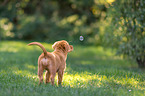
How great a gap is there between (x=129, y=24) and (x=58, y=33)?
1539 centimetres

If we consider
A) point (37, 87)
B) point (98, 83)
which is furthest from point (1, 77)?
point (98, 83)

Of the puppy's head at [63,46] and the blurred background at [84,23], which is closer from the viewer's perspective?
the puppy's head at [63,46]

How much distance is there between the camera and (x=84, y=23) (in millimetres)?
23875

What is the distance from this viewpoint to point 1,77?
490cm

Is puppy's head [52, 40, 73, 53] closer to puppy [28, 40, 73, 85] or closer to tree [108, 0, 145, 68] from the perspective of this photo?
puppy [28, 40, 73, 85]

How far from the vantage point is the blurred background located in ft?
26.3

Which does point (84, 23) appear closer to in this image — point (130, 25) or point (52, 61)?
point (130, 25)

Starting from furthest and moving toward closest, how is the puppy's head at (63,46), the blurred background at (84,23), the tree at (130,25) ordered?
the blurred background at (84,23) < the tree at (130,25) < the puppy's head at (63,46)

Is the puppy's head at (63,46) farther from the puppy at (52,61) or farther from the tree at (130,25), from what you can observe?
the tree at (130,25)

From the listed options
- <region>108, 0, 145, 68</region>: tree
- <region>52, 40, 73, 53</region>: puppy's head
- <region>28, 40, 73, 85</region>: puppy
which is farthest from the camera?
<region>108, 0, 145, 68</region>: tree

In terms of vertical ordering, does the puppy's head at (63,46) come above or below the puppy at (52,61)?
above

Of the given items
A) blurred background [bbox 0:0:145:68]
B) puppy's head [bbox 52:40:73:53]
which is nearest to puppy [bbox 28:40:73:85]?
puppy's head [bbox 52:40:73:53]

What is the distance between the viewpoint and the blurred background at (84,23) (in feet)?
26.3

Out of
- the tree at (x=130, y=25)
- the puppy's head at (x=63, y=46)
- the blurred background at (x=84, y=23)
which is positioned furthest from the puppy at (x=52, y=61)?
the tree at (x=130, y=25)
